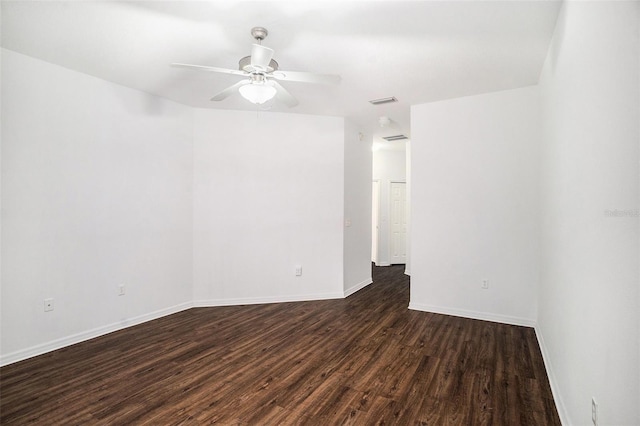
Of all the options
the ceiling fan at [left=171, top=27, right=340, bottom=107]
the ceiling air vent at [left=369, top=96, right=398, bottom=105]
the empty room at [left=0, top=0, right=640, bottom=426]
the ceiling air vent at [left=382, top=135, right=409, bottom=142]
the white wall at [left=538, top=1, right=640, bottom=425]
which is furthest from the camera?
the ceiling air vent at [left=382, top=135, right=409, bottom=142]

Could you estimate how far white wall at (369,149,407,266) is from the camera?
24.8 feet

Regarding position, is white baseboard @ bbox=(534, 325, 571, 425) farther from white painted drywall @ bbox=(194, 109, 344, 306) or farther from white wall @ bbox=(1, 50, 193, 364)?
white wall @ bbox=(1, 50, 193, 364)

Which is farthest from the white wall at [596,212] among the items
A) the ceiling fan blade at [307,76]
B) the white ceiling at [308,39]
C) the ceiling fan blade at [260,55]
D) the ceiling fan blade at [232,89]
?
the ceiling fan blade at [232,89]

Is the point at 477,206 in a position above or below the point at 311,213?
above

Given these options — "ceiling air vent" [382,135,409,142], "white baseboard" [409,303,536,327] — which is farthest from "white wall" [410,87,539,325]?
"ceiling air vent" [382,135,409,142]

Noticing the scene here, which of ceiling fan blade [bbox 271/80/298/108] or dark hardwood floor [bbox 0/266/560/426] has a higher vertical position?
ceiling fan blade [bbox 271/80/298/108]

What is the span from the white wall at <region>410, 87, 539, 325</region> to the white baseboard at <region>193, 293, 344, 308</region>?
1.29 m

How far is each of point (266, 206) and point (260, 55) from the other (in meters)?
2.67

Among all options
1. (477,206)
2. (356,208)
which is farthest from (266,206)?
(477,206)

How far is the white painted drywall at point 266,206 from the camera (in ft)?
14.6

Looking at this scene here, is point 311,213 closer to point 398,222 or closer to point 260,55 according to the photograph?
point 260,55

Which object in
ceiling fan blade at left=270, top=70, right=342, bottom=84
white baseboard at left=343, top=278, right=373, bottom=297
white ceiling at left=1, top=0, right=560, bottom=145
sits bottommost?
white baseboard at left=343, top=278, right=373, bottom=297

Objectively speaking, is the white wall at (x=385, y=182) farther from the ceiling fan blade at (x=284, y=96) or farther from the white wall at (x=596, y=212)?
the white wall at (x=596, y=212)

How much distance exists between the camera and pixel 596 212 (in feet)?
4.92
